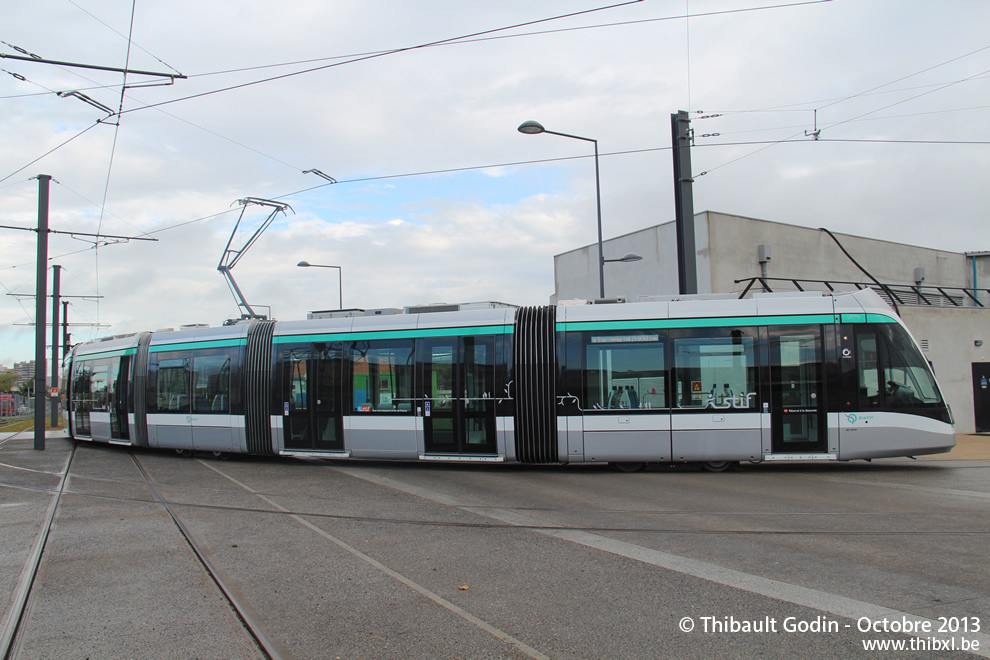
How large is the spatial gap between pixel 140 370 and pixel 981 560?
55.5 ft

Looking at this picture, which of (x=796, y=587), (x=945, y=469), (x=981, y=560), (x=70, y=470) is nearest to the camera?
(x=796, y=587)

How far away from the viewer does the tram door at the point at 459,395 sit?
12.7 metres

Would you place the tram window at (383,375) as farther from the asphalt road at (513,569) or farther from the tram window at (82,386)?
the tram window at (82,386)

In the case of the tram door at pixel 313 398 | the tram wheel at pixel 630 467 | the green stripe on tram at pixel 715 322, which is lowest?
the tram wheel at pixel 630 467

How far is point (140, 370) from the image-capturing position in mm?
16969

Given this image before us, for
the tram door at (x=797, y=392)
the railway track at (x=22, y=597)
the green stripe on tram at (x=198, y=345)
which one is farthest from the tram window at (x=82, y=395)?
the tram door at (x=797, y=392)

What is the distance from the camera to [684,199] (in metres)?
15.9

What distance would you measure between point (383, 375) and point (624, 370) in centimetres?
467

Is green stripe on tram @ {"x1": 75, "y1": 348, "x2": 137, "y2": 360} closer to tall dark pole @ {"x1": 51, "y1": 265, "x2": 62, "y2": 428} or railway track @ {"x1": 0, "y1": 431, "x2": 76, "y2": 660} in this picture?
tall dark pole @ {"x1": 51, "y1": 265, "x2": 62, "y2": 428}

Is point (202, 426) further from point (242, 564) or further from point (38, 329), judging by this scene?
point (242, 564)

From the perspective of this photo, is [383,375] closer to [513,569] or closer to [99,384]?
[513,569]

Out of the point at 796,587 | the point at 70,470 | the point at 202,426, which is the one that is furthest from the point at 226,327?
the point at 796,587

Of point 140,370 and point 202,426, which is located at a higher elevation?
point 140,370

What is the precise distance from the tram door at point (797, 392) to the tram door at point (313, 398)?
8125 mm
